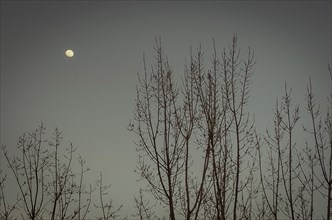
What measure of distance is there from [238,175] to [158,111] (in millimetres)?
1990

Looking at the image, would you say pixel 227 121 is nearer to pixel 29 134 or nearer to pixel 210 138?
pixel 210 138

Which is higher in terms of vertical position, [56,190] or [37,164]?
[37,164]

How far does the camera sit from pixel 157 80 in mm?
6648

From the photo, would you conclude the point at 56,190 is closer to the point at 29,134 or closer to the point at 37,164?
the point at 37,164

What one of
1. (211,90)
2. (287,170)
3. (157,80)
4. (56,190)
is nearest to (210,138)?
(211,90)

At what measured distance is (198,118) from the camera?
→ 20.2 ft

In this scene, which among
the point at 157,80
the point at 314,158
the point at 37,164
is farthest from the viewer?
the point at 37,164

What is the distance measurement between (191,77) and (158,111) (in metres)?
1.04

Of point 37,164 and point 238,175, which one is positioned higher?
point 37,164

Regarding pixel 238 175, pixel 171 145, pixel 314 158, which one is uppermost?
pixel 314 158

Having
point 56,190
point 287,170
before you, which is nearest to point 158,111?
point 287,170

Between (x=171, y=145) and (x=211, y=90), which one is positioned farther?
(x=211, y=90)

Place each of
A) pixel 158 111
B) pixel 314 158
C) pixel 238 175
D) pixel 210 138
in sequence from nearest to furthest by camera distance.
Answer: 1. pixel 238 175
2. pixel 210 138
3. pixel 158 111
4. pixel 314 158

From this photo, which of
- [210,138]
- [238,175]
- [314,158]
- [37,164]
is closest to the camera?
[238,175]
